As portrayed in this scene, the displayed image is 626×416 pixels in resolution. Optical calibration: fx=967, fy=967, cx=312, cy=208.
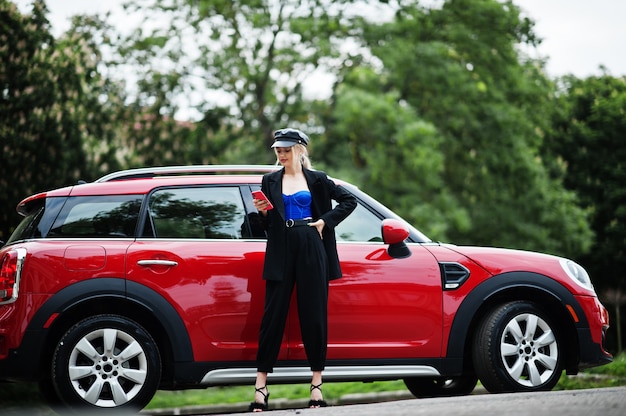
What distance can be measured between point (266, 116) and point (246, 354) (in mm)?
20278

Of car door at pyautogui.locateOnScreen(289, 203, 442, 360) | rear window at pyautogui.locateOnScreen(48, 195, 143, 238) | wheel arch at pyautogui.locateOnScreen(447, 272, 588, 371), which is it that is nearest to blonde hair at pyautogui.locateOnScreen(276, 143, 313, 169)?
car door at pyautogui.locateOnScreen(289, 203, 442, 360)

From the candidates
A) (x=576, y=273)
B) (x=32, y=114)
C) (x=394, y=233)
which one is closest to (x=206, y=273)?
(x=394, y=233)

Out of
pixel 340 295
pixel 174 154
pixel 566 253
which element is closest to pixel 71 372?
pixel 340 295

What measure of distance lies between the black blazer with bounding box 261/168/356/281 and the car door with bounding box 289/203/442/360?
17 centimetres

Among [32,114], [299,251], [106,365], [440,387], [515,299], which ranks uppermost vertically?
[32,114]

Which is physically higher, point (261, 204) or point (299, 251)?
point (261, 204)

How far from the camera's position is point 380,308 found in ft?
21.7

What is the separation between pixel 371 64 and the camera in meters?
26.8

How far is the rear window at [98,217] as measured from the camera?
6.46m

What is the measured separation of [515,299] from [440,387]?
1333 mm

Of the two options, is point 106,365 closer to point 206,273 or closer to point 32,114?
point 206,273

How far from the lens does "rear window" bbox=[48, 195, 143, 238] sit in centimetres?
646

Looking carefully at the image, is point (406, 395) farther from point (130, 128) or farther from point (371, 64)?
point (371, 64)

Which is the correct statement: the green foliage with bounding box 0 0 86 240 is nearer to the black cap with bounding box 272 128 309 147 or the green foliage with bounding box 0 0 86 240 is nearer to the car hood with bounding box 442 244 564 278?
the black cap with bounding box 272 128 309 147
